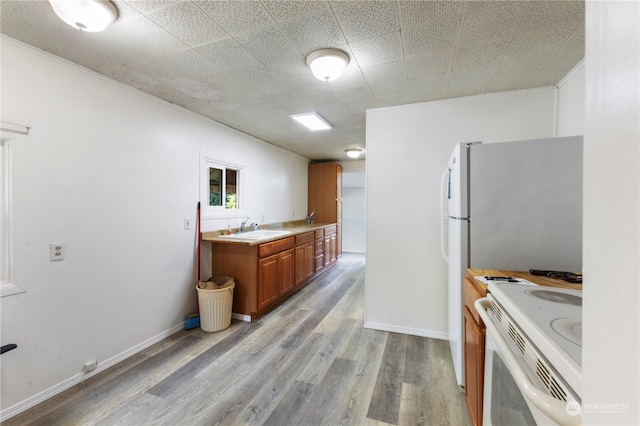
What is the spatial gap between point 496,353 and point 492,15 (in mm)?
1684

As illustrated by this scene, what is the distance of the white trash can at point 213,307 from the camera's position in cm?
270

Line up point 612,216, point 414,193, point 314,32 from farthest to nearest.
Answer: point 414,193 < point 314,32 < point 612,216

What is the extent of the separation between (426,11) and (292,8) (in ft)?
2.34

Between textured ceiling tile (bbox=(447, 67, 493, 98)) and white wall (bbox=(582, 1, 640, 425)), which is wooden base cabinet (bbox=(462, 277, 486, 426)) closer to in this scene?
white wall (bbox=(582, 1, 640, 425))

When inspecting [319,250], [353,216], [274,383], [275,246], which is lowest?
[274,383]

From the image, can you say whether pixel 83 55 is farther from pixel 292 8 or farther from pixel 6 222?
pixel 292 8

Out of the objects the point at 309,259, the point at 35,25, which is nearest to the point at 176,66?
the point at 35,25

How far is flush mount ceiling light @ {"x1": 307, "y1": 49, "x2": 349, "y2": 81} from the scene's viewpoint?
5.77 feet

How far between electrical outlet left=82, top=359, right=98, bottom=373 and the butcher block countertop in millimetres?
2735

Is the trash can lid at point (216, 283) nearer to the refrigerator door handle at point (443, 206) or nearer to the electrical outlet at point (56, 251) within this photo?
the electrical outlet at point (56, 251)

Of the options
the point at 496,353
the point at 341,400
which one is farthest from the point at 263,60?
the point at 341,400

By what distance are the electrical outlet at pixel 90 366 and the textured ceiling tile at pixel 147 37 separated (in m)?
2.29

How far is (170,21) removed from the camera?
1491 millimetres

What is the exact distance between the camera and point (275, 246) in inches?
130
